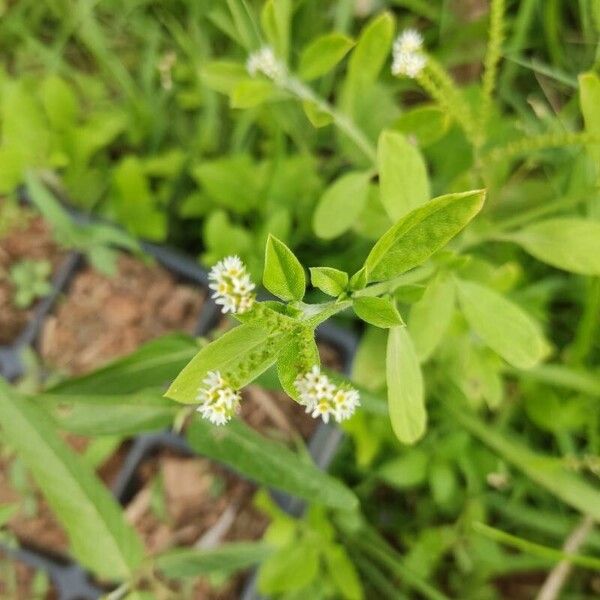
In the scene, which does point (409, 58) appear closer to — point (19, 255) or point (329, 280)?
point (329, 280)

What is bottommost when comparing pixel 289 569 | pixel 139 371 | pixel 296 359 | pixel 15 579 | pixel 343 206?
pixel 15 579

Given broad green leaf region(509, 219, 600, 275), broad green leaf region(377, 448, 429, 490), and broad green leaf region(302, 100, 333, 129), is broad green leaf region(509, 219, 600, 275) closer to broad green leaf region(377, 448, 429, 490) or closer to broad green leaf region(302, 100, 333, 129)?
broad green leaf region(302, 100, 333, 129)

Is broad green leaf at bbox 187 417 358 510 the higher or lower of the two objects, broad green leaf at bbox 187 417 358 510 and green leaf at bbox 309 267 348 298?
the lower

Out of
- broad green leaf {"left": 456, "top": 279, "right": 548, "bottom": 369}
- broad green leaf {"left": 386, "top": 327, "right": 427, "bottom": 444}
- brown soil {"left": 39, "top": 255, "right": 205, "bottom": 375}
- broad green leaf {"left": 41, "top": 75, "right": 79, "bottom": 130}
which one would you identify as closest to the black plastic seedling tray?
brown soil {"left": 39, "top": 255, "right": 205, "bottom": 375}

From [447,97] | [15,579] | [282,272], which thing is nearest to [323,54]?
[447,97]

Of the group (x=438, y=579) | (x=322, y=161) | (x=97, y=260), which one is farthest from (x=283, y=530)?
(x=322, y=161)

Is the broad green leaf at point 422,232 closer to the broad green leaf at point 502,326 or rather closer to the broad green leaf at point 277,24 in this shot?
the broad green leaf at point 502,326

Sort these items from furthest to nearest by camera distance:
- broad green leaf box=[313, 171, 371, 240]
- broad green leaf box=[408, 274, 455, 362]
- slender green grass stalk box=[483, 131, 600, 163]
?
broad green leaf box=[313, 171, 371, 240] → broad green leaf box=[408, 274, 455, 362] → slender green grass stalk box=[483, 131, 600, 163]
